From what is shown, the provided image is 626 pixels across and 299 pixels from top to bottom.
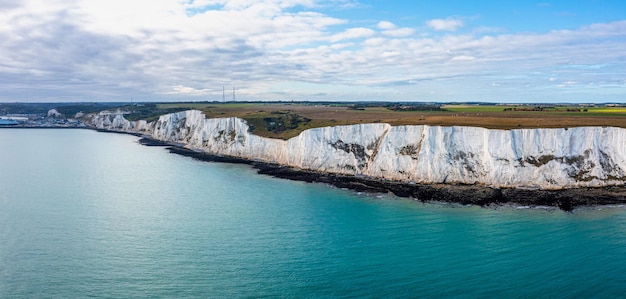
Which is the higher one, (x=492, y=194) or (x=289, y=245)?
(x=492, y=194)

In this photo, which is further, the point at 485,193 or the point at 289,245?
the point at 485,193

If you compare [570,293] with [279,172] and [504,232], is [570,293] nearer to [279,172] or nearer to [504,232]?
[504,232]

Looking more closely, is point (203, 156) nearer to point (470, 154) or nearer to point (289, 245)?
point (470, 154)

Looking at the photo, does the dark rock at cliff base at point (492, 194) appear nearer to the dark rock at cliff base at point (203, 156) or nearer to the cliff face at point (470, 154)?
the cliff face at point (470, 154)

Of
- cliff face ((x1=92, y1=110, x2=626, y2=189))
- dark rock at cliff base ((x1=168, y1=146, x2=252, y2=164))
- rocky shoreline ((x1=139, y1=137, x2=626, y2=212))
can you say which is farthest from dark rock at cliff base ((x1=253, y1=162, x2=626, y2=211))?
dark rock at cliff base ((x1=168, y1=146, x2=252, y2=164))

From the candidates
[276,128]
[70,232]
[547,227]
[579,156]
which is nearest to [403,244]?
[547,227]

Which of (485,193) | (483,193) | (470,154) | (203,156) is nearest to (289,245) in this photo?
(483,193)

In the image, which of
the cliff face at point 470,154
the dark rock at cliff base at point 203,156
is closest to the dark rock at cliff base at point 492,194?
the cliff face at point 470,154
